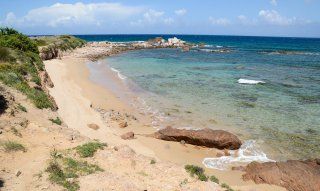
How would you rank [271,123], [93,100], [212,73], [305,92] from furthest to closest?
1. [212,73]
2. [305,92]
3. [93,100]
4. [271,123]

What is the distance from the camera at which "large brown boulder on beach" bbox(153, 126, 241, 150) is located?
18.8 metres

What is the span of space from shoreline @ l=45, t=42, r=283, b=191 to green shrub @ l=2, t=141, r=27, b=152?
5562 millimetres

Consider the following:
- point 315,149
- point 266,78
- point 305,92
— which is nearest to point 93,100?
point 315,149

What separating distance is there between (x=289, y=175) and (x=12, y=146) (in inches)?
472

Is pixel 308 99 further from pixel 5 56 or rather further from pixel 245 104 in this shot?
pixel 5 56

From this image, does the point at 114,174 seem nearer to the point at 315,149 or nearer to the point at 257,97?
the point at 315,149

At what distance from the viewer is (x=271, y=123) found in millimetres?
23328

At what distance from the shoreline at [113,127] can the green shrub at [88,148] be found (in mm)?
3406

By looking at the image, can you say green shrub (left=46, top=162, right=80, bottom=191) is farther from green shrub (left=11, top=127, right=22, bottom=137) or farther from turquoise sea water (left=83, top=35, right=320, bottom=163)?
turquoise sea water (left=83, top=35, right=320, bottom=163)

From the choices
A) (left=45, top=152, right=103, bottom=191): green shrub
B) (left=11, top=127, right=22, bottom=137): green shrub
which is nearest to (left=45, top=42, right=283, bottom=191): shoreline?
(left=11, top=127, right=22, bottom=137): green shrub

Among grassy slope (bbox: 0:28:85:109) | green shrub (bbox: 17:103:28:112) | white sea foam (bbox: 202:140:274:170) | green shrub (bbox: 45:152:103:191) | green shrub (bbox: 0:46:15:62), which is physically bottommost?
white sea foam (bbox: 202:140:274:170)

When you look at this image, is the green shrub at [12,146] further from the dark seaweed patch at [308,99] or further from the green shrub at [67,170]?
the dark seaweed patch at [308,99]

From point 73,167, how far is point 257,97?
2232 cm

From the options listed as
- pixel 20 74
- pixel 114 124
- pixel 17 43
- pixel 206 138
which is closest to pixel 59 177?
pixel 206 138
